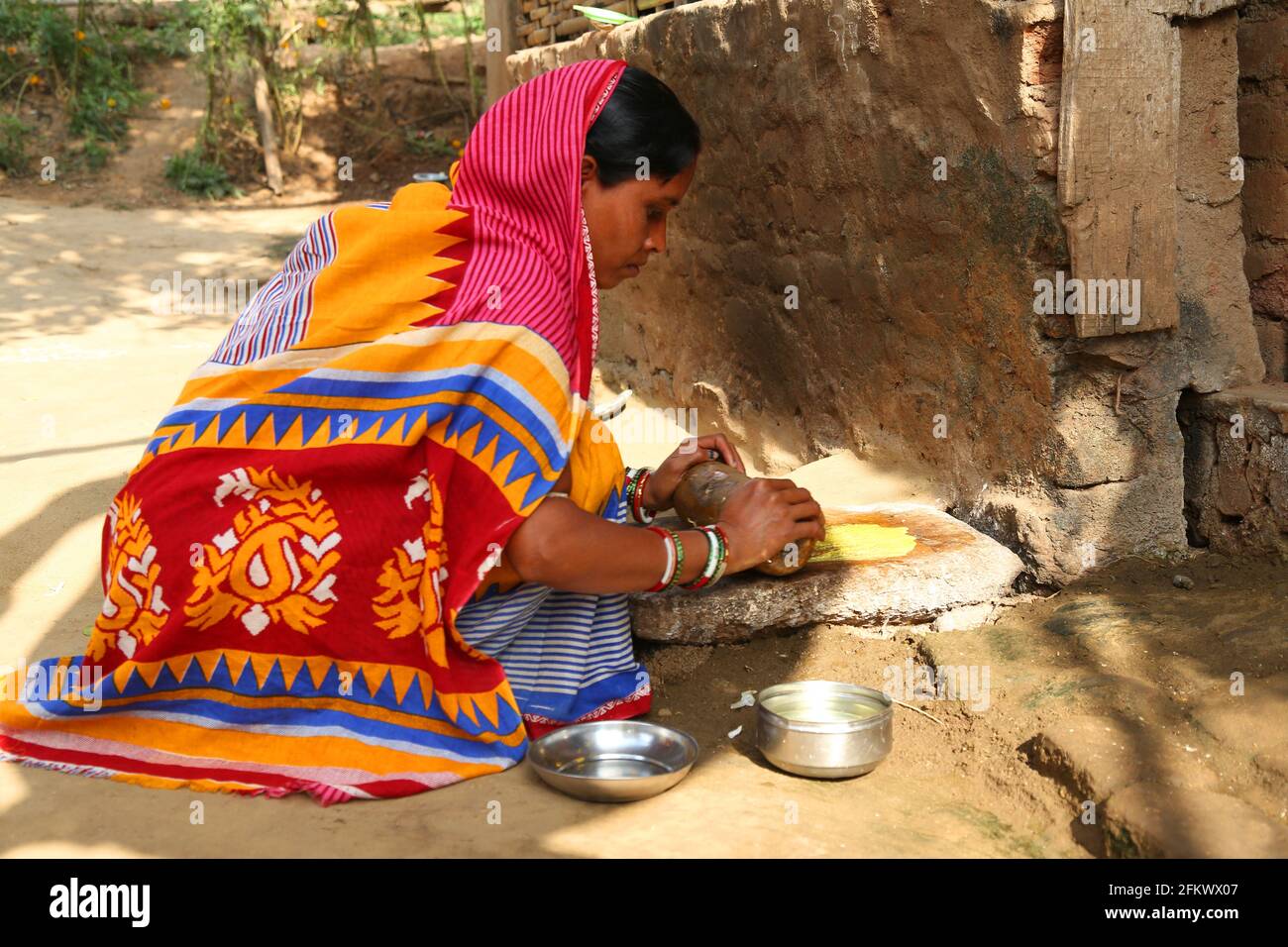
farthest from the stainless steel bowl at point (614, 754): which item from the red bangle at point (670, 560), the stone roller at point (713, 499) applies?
the stone roller at point (713, 499)

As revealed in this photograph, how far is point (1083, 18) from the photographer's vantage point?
265cm

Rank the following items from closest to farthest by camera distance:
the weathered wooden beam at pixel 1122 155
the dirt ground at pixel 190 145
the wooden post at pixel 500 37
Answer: the weathered wooden beam at pixel 1122 155 → the wooden post at pixel 500 37 → the dirt ground at pixel 190 145

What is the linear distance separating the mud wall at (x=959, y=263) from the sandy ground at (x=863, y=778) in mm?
333

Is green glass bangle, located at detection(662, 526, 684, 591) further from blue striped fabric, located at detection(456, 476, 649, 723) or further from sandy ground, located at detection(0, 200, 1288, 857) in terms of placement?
sandy ground, located at detection(0, 200, 1288, 857)

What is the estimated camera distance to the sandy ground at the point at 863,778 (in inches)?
84.0

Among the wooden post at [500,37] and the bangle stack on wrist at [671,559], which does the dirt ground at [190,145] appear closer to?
the wooden post at [500,37]

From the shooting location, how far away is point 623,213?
2471mm

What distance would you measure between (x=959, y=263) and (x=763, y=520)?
981 millimetres

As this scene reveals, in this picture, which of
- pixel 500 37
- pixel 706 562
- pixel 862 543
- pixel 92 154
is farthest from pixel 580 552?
pixel 92 154

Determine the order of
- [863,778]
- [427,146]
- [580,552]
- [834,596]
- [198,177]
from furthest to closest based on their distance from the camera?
1. [427,146]
2. [198,177]
3. [834,596]
4. [863,778]
5. [580,552]

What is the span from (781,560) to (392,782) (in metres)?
1.03

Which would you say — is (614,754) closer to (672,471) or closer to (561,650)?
(561,650)

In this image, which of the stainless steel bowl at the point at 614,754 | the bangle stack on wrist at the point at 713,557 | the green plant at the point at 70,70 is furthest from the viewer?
the green plant at the point at 70,70
